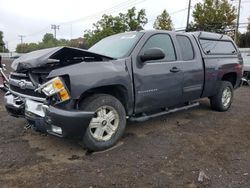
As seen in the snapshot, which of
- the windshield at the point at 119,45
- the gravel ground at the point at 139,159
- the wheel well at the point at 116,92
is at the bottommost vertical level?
the gravel ground at the point at 139,159

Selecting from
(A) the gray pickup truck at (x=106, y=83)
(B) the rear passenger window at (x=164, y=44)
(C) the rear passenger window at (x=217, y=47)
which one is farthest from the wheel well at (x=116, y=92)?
(C) the rear passenger window at (x=217, y=47)

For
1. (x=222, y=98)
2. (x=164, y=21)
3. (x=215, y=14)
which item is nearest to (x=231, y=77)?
(x=222, y=98)

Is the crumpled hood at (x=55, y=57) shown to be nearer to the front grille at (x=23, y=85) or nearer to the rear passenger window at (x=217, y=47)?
the front grille at (x=23, y=85)

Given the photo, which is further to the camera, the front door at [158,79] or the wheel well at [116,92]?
the front door at [158,79]

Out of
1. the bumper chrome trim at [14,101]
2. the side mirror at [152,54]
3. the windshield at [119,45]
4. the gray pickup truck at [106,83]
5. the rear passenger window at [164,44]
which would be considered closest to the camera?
the gray pickup truck at [106,83]

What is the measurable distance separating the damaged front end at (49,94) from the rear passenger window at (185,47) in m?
1.98

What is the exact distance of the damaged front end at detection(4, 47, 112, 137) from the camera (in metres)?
3.79

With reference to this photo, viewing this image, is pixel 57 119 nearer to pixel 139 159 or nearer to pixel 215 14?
pixel 139 159

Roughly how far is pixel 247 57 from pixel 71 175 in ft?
43.4

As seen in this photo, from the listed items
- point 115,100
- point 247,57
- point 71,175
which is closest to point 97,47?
point 115,100

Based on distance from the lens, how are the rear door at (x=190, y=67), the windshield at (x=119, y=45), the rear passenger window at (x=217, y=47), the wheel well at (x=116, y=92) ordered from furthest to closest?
the rear passenger window at (x=217, y=47)
the rear door at (x=190, y=67)
the windshield at (x=119, y=45)
the wheel well at (x=116, y=92)

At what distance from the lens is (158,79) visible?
5051mm

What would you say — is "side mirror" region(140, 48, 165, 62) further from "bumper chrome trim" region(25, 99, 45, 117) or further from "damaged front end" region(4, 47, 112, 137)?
"bumper chrome trim" region(25, 99, 45, 117)

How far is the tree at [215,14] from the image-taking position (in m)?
31.0
